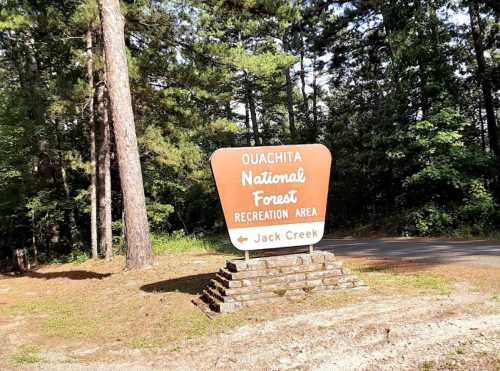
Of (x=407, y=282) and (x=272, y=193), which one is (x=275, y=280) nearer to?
(x=272, y=193)

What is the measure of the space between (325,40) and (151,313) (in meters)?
20.8

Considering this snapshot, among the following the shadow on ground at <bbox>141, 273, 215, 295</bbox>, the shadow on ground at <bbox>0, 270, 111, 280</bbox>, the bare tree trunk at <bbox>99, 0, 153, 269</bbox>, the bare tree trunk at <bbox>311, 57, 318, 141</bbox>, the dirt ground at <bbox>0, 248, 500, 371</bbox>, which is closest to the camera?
the dirt ground at <bbox>0, 248, 500, 371</bbox>

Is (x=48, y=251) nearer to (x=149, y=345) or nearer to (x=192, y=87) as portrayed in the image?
(x=192, y=87)

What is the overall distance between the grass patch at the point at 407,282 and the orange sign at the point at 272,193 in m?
1.25

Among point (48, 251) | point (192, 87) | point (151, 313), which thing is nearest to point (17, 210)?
point (48, 251)

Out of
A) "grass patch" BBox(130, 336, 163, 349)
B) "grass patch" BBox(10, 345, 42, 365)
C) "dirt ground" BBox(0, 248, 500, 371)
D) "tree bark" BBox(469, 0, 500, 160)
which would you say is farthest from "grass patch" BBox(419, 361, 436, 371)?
"tree bark" BBox(469, 0, 500, 160)

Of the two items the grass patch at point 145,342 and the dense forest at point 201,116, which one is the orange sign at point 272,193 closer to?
the grass patch at point 145,342

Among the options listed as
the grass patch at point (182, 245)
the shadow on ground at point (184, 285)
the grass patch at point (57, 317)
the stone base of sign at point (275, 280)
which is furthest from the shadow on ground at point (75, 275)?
the stone base of sign at point (275, 280)

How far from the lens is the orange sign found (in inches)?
280

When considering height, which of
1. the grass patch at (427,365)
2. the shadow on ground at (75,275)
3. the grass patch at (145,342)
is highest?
the shadow on ground at (75,275)

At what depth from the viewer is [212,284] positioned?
7.58 meters

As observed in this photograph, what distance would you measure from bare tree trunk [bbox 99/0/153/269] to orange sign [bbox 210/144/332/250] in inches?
171

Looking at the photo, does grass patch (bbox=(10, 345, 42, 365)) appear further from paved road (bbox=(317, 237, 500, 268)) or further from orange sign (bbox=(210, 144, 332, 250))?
paved road (bbox=(317, 237, 500, 268))

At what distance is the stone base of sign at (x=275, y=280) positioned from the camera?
672cm
